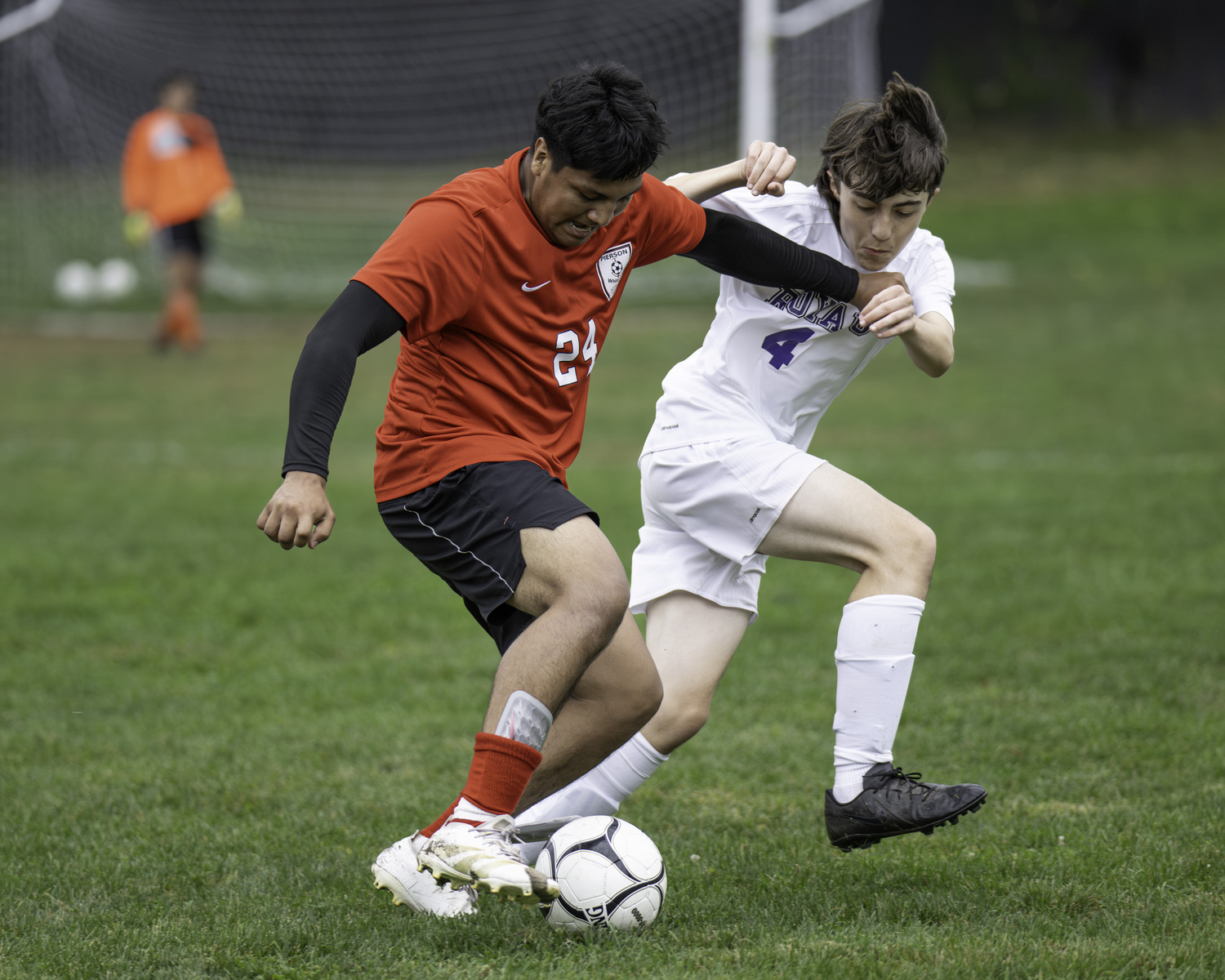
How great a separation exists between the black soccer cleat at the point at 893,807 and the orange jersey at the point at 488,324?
1.07m

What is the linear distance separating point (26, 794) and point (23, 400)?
8.18 m

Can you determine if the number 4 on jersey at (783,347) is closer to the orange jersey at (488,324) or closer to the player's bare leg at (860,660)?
the player's bare leg at (860,660)

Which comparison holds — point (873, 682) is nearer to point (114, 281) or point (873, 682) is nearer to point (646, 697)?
point (646, 697)

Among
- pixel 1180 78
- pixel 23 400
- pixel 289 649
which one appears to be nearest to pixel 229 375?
pixel 23 400

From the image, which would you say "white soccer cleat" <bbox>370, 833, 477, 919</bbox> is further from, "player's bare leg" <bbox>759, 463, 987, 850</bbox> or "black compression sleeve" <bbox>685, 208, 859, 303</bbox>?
"black compression sleeve" <bbox>685, 208, 859, 303</bbox>

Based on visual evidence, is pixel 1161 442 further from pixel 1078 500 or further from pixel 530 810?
pixel 530 810

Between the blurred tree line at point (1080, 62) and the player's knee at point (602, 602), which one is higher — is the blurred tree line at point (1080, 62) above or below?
above

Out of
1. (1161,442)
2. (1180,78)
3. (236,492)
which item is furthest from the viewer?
(1180,78)

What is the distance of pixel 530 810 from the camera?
3.65 m

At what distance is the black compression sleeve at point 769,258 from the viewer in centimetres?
358

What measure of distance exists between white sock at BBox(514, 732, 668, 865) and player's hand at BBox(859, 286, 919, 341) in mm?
1225

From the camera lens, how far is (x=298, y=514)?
2.78 m

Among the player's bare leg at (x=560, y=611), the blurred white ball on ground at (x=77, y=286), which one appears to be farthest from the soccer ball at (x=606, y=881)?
the blurred white ball on ground at (x=77, y=286)

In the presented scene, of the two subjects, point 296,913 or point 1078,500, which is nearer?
point 296,913
